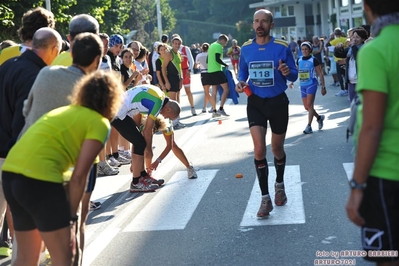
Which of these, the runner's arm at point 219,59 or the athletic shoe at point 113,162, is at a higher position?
the runner's arm at point 219,59

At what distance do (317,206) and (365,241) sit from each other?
465 cm

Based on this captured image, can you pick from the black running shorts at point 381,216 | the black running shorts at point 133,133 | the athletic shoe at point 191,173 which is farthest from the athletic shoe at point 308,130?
the black running shorts at point 381,216

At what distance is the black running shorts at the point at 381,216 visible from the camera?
368 cm

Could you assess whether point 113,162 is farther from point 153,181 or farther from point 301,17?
point 301,17

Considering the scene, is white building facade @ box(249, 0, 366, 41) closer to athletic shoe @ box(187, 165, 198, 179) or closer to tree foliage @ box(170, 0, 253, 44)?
tree foliage @ box(170, 0, 253, 44)

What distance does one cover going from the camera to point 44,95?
16.8 ft

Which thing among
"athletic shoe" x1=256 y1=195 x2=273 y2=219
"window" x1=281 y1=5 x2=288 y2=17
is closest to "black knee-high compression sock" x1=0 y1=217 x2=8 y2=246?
"athletic shoe" x1=256 y1=195 x2=273 y2=219

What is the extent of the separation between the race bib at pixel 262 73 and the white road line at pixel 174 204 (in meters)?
1.58

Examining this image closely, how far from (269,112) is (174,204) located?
1.74m

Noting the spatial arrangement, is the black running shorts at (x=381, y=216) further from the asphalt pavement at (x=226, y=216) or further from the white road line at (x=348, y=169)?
the white road line at (x=348, y=169)

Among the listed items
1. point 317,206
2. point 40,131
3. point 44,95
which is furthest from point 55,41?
point 317,206

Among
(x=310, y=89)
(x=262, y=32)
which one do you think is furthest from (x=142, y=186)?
(x=310, y=89)

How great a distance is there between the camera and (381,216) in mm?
3691

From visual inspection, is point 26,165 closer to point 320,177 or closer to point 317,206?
point 317,206
